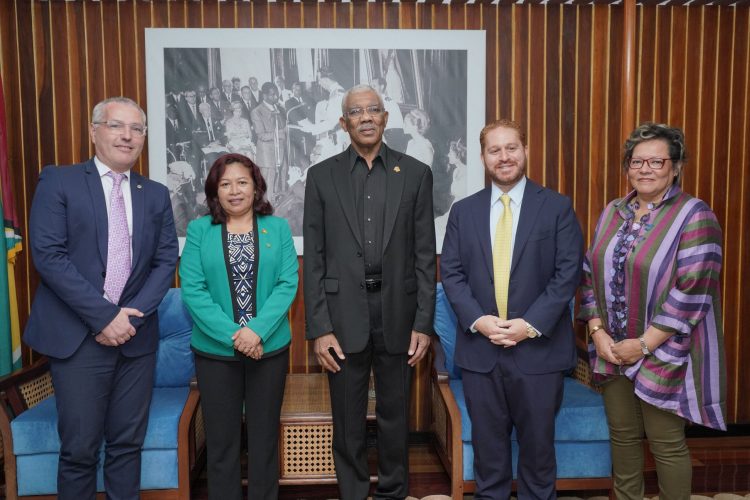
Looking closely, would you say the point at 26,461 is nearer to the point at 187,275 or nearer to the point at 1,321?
the point at 1,321

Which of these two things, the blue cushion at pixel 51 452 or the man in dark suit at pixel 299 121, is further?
the man in dark suit at pixel 299 121

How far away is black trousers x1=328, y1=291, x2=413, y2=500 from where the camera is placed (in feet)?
8.58

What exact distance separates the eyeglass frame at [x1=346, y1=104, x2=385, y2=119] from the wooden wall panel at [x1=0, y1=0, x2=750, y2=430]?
124 cm

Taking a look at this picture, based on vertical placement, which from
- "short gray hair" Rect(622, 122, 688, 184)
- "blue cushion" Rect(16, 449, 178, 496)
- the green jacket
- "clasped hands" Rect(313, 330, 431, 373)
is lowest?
"blue cushion" Rect(16, 449, 178, 496)

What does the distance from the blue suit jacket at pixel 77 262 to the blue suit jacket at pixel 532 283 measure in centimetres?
136

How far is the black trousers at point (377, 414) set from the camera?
103 inches

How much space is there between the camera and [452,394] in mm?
2812

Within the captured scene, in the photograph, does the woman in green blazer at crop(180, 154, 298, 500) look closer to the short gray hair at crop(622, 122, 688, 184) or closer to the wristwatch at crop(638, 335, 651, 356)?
the wristwatch at crop(638, 335, 651, 356)

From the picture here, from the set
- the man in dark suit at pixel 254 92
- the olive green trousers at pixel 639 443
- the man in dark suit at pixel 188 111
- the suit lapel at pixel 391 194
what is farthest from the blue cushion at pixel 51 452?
the olive green trousers at pixel 639 443

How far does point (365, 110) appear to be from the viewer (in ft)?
8.34

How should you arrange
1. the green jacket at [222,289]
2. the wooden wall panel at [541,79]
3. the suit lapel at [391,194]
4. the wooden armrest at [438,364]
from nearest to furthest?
the green jacket at [222,289] → the suit lapel at [391,194] → the wooden armrest at [438,364] → the wooden wall panel at [541,79]

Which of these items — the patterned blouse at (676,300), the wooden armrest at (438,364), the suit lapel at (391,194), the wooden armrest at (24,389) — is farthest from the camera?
the wooden armrest at (438,364)

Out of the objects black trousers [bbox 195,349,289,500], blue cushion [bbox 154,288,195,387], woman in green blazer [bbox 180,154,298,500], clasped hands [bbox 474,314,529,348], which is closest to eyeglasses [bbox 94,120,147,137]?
woman in green blazer [bbox 180,154,298,500]

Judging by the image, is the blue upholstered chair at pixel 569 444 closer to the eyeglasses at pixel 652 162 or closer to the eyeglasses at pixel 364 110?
the eyeglasses at pixel 652 162
